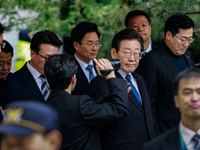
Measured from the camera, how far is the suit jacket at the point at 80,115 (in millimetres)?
2615

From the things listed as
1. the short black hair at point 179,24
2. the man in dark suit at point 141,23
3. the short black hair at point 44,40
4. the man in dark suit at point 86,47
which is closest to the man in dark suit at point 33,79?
the short black hair at point 44,40

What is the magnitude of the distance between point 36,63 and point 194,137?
2228 mm

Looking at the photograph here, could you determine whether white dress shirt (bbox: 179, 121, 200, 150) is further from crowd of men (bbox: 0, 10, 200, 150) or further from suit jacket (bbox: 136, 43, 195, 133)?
suit jacket (bbox: 136, 43, 195, 133)

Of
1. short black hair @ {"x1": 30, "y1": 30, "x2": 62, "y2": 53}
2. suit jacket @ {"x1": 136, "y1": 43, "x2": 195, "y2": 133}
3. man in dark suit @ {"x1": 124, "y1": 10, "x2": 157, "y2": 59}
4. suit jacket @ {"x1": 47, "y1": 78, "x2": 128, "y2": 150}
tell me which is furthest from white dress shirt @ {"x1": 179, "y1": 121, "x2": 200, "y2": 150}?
man in dark suit @ {"x1": 124, "y1": 10, "x2": 157, "y2": 59}

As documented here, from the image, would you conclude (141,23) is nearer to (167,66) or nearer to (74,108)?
(167,66)

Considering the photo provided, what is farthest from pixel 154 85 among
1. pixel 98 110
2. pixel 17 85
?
pixel 17 85

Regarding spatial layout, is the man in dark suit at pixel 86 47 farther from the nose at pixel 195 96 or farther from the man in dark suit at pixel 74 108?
the nose at pixel 195 96

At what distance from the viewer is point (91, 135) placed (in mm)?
2730

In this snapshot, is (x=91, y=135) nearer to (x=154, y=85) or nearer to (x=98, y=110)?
(x=98, y=110)

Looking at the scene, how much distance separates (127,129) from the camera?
2.98m

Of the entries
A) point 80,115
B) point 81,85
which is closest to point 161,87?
point 81,85

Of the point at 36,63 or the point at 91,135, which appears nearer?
the point at 91,135

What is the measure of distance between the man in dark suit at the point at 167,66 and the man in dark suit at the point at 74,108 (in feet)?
3.17

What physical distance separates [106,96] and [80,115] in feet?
1.27
